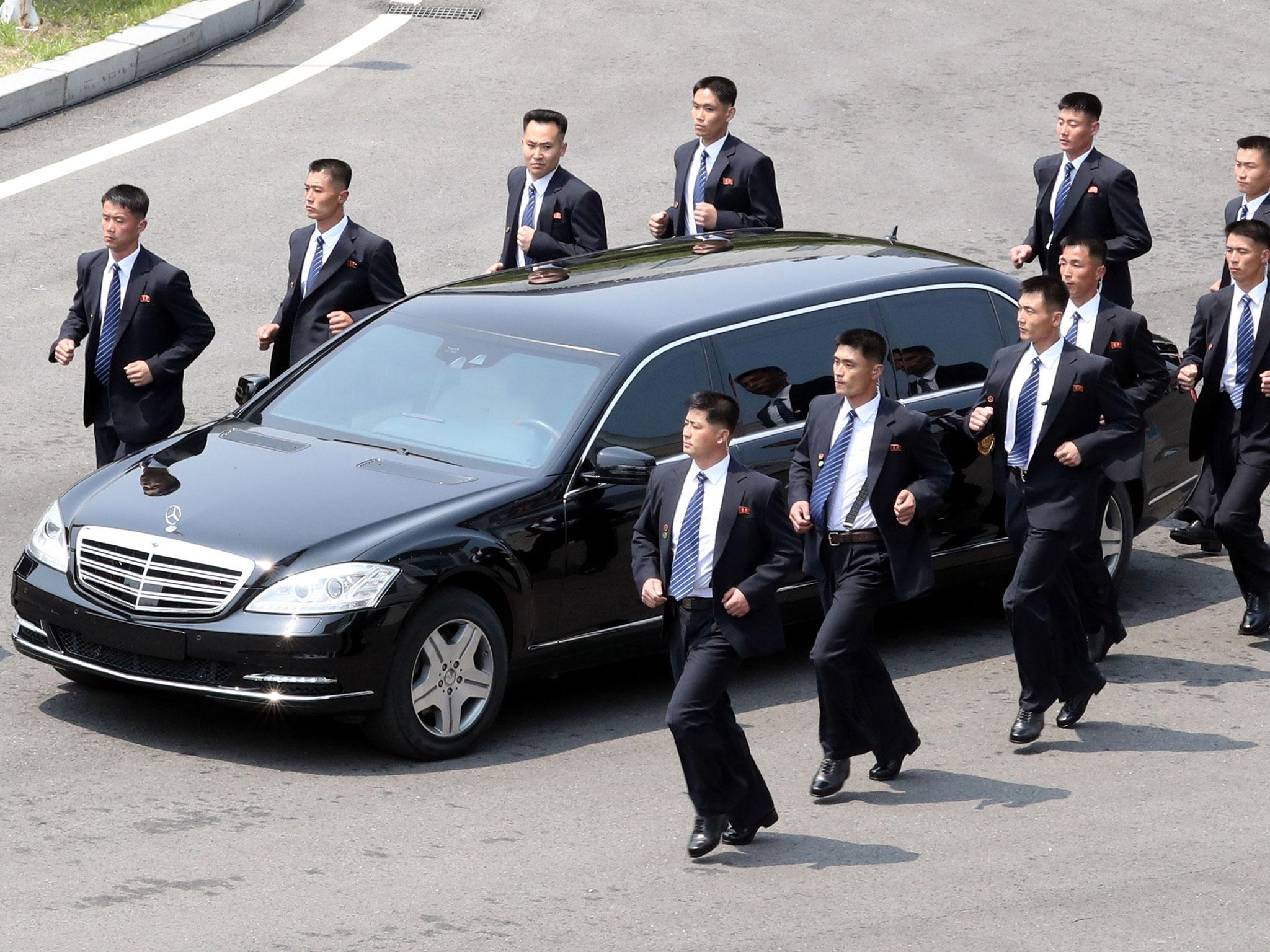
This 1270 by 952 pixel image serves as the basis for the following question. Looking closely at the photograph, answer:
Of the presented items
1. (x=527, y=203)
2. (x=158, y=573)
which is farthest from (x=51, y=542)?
(x=527, y=203)

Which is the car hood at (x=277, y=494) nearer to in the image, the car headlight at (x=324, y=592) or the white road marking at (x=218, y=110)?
the car headlight at (x=324, y=592)

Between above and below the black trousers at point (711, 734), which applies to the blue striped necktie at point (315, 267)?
above

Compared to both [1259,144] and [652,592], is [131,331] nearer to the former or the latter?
[652,592]

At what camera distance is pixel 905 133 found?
19.2 meters

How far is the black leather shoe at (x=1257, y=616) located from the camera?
10.1 m

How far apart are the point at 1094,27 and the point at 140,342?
608 inches

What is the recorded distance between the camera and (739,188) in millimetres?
12391

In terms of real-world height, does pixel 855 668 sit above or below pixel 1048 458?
below

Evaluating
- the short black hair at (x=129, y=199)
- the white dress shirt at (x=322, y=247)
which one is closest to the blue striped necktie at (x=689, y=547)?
the short black hair at (x=129, y=199)

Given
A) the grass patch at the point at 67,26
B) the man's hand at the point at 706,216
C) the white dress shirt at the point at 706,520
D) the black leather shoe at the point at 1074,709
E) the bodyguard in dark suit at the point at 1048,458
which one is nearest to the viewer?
the white dress shirt at the point at 706,520

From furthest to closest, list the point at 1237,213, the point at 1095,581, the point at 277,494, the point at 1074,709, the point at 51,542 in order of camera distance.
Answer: the point at 1237,213, the point at 1095,581, the point at 1074,709, the point at 51,542, the point at 277,494

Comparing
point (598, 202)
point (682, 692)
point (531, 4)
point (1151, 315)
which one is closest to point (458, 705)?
point (682, 692)

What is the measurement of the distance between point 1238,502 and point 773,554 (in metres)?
3.37

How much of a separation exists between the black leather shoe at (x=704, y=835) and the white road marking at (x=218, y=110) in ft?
35.2
